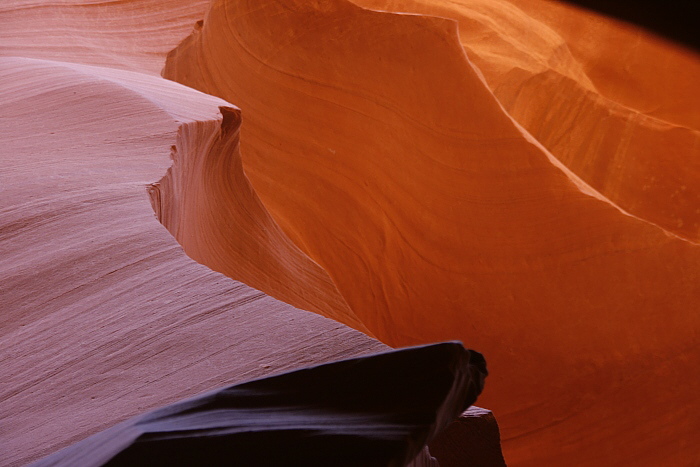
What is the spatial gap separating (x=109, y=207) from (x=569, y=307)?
10.7 feet

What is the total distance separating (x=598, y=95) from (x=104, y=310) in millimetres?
5764

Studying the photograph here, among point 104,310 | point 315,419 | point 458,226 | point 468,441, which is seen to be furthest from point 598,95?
point 315,419

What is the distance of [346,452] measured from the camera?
0.81 metres

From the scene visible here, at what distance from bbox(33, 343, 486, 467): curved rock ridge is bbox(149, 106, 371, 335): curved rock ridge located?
3.60 feet

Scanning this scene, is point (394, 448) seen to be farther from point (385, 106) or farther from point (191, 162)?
point (385, 106)

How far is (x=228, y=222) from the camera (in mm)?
3105

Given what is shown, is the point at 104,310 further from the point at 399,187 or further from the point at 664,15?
the point at 399,187

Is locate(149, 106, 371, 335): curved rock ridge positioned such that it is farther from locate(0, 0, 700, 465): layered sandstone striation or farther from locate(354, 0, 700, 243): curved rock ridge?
locate(354, 0, 700, 243): curved rock ridge

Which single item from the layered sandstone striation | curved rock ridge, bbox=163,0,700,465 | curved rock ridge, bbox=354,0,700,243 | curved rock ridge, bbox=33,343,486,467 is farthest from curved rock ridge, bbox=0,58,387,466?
curved rock ridge, bbox=354,0,700,243

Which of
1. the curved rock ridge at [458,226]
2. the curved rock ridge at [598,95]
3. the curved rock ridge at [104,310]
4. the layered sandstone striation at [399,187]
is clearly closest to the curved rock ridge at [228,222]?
the layered sandstone striation at [399,187]

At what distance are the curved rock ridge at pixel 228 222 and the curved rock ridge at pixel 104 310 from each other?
177mm

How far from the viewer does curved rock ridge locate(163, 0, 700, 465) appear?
4156 mm

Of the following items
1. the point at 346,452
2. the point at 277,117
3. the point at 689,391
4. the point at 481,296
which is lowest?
the point at 689,391

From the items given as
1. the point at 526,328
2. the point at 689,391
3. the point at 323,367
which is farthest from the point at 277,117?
the point at 323,367
